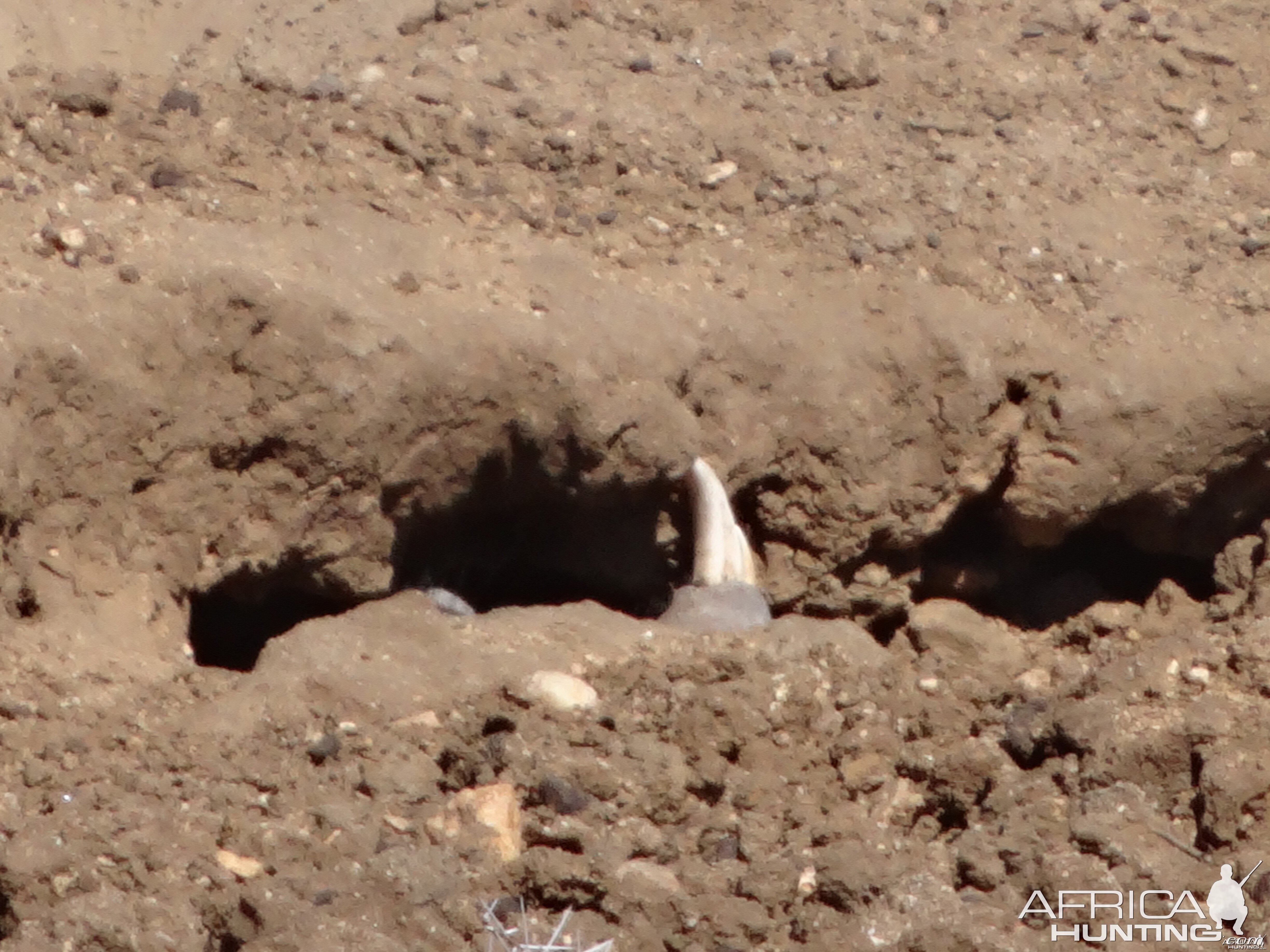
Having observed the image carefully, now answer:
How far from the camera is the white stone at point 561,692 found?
2.78 m

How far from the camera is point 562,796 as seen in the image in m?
2.61

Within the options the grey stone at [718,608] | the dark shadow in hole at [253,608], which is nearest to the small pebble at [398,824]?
the dark shadow in hole at [253,608]

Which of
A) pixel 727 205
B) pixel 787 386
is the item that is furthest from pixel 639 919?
pixel 727 205

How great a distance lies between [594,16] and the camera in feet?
13.6

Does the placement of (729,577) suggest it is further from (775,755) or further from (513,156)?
(513,156)

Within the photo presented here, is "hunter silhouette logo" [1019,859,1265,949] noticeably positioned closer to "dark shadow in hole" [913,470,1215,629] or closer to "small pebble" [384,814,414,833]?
"small pebble" [384,814,414,833]

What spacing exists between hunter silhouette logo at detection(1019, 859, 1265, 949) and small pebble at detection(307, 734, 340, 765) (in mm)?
1110

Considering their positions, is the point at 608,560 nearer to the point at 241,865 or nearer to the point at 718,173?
the point at 718,173

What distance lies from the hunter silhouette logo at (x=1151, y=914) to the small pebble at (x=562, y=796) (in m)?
0.71

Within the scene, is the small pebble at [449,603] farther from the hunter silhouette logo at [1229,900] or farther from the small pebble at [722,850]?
the hunter silhouette logo at [1229,900]

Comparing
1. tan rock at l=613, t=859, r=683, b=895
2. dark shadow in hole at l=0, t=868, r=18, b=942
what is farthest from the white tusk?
dark shadow in hole at l=0, t=868, r=18, b=942

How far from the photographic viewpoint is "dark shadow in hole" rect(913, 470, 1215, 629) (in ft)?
12.8

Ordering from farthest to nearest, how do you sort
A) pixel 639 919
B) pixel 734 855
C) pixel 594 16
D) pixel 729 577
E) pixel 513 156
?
pixel 594 16 → pixel 513 156 → pixel 729 577 → pixel 734 855 → pixel 639 919

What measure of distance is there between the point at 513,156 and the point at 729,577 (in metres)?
1.07
